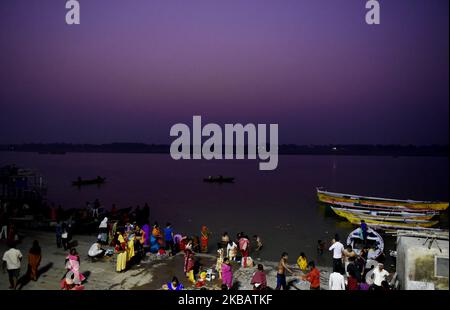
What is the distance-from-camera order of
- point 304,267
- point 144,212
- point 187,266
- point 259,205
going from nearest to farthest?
point 187,266
point 304,267
point 144,212
point 259,205

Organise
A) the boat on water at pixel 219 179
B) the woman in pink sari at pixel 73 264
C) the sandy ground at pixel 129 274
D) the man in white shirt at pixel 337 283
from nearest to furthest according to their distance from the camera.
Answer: the man in white shirt at pixel 337 283
the woman in pink sari at pixel 73 264
the sandy ground at pixel 129 274
the boat on water at pixel 219 179

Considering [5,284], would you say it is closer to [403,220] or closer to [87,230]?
[87,230]

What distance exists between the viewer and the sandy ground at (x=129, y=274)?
11.8m

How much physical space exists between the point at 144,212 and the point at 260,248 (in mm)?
10481

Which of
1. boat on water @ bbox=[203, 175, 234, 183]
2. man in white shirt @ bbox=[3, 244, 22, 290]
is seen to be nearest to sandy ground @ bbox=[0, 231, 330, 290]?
man in white shirt @ bbox=[3, 244, 22, 290]

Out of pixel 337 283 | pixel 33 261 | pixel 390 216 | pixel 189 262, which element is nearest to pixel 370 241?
pixel 337 283

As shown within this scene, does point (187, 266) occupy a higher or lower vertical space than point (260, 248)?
higher

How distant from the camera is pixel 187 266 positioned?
12.5 meters

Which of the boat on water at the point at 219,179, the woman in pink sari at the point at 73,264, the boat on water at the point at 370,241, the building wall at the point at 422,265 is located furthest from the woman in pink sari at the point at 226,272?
the boat on water at the point at 219,179

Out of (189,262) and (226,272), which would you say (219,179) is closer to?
(189,262)

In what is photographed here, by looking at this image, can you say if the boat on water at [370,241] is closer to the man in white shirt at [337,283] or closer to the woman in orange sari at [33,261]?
the man in white shirt at [337,283]

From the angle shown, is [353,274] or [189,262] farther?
[189,262]

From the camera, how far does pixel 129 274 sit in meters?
12.8
